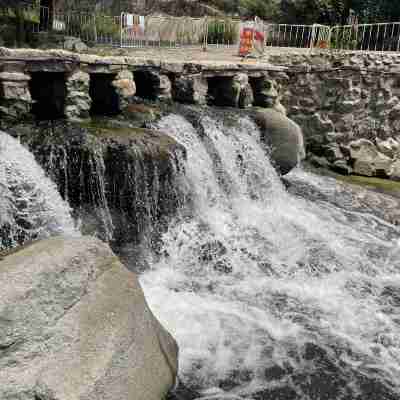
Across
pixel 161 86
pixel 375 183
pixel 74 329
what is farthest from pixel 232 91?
pixel 74 329

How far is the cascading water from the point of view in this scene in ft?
15.8

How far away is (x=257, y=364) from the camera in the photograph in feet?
16.1

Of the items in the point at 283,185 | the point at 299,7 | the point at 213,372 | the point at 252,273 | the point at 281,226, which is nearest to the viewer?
the point at 213,372

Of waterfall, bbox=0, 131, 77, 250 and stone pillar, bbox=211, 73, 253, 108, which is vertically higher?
stone pillar, bbox=211, 73, 253, 108

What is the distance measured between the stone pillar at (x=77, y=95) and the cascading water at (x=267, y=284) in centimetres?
151

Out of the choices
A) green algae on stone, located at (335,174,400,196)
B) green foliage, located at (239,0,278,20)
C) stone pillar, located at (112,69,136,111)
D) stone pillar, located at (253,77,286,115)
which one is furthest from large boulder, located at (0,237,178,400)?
green foliage, located at (239,0,278,20)

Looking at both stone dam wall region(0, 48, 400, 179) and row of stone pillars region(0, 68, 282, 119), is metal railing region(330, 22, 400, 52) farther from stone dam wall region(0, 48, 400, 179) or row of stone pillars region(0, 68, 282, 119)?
row of stone pillars region(0, 68, 282, 119)

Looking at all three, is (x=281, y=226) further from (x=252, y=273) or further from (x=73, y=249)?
(x=73, y=249)

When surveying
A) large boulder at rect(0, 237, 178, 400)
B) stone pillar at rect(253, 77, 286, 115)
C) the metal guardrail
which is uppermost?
the metal guardrail

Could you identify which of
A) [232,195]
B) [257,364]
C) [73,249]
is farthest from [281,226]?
[73,249]

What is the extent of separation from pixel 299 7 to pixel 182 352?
16.7 m

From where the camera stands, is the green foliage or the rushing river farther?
the green foliage

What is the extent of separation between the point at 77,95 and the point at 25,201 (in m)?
2.33

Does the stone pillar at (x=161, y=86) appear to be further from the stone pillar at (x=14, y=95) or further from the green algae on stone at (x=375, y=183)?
the green algae on stone at (x=375, y=183)
